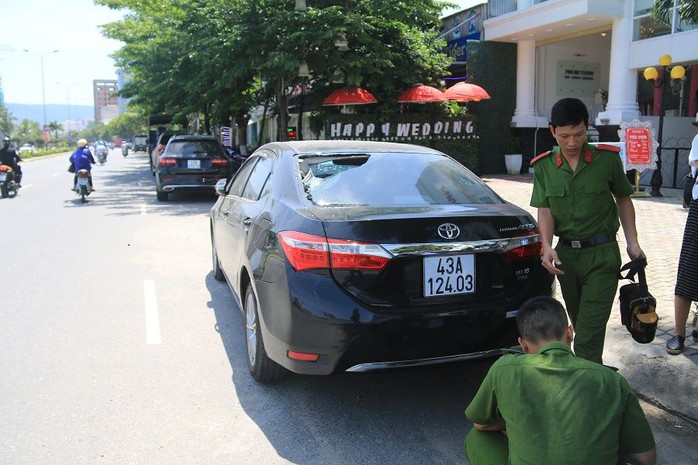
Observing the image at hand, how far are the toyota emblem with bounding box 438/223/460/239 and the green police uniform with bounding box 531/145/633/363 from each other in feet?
1.90

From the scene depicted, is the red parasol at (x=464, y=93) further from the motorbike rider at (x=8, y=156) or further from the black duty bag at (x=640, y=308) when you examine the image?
the black duty bag at (x=640, y=308)

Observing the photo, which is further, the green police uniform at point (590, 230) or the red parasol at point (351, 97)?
the red parasol at point (351, 97)

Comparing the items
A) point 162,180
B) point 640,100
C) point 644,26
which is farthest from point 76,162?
point 640,100

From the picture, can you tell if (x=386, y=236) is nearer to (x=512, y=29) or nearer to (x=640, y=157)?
(x=640, y=157)

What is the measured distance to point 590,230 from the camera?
3.33 m

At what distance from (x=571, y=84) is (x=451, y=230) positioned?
67.5 feet

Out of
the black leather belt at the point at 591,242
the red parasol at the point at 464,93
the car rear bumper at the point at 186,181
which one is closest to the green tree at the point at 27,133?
Result: the car rear bumper at the point at 186,181

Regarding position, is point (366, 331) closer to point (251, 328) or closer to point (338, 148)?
point (251, 328)

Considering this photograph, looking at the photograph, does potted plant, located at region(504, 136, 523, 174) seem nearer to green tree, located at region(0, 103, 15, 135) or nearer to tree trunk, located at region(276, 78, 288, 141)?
tree trunk, located at region(276, 78, 288, 141)

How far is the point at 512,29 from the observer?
18703mm

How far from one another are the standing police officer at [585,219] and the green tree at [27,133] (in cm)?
11386

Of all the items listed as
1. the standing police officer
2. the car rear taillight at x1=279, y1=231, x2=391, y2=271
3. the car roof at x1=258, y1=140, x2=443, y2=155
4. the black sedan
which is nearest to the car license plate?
the black sedan

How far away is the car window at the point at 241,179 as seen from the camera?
5239mm

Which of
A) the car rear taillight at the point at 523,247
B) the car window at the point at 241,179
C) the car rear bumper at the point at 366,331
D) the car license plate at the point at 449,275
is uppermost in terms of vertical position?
the car window at the point at 241,179
